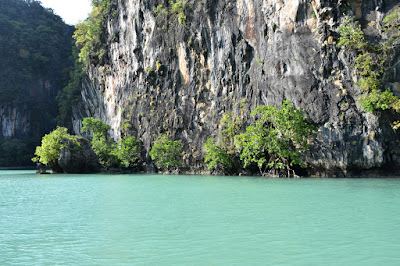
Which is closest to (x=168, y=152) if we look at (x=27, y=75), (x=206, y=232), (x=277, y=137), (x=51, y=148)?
(x=277, y=137)

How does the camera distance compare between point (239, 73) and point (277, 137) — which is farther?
point (239, 73)

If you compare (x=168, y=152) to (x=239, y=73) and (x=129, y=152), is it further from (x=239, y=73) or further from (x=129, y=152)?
(x=239, y=73)

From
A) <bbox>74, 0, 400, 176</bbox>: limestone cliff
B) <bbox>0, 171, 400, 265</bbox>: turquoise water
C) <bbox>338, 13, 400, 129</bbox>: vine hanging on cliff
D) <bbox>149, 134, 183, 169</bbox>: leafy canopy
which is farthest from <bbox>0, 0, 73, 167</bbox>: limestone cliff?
<bbox>0, 171, 400, 265</bbox>: turquoise water

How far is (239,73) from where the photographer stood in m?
33.1

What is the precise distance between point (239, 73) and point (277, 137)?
8.78 metres

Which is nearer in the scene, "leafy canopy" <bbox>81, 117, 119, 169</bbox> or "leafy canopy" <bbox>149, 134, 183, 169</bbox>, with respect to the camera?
"leafy canopy" <bbox>149, 134, 183, 169</bbox>

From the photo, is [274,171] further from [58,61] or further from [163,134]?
[58,61]

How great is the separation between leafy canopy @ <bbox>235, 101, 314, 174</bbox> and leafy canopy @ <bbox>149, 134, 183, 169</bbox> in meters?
9.37

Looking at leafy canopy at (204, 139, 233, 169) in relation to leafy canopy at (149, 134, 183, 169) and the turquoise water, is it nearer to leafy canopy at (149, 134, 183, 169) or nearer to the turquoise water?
leafy canopy at (149, 134, 183, 169)

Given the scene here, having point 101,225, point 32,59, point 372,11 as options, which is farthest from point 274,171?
point 32,59

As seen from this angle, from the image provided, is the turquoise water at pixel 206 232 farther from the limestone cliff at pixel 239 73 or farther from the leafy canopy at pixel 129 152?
the leafy canopy at pixel 129 152

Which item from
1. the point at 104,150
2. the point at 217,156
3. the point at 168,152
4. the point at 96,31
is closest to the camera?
the point at 217,156

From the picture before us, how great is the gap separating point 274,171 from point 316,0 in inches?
515

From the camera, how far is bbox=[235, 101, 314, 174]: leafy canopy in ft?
84.1
